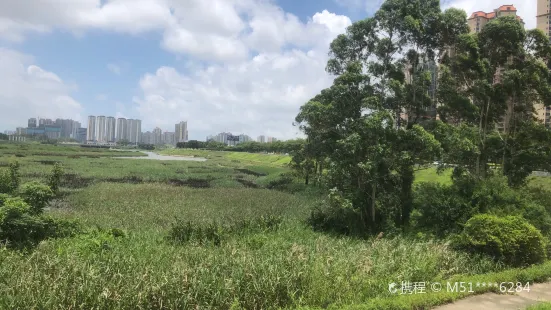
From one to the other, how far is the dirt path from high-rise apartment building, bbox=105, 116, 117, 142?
191217 millimetres

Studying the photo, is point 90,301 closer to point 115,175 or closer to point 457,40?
point 457,40

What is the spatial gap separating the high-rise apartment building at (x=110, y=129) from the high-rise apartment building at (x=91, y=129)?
5.63 m

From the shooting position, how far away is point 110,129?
181625mm

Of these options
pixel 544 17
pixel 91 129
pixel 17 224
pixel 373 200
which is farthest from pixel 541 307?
pixel 91 129

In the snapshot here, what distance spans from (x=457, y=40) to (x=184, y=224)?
1099 cm

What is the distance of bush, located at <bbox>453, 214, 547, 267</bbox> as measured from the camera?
310 inches

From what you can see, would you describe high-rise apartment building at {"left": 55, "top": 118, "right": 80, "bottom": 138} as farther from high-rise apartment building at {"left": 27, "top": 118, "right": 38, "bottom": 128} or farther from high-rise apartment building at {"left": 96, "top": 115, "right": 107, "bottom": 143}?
high-rise apartment building at {"left": 96, "top": 115, "right": 107, "bottom": 143}

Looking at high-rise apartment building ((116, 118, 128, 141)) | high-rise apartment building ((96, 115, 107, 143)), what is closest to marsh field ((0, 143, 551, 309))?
high-rise apartment building ((96, 115, 107, 143))

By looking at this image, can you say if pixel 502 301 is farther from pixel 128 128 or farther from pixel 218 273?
pixel 128 128

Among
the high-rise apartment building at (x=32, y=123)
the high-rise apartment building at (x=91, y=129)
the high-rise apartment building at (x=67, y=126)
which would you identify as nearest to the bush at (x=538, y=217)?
the high-rise apartment building at (x=32, y=123)

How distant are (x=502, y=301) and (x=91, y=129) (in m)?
194

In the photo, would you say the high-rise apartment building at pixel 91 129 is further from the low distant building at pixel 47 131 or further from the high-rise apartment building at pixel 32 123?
the high-rise apartment building at pixel 32 123

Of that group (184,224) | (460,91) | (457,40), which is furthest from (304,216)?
(457,40)

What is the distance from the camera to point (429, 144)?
11.2 meters
